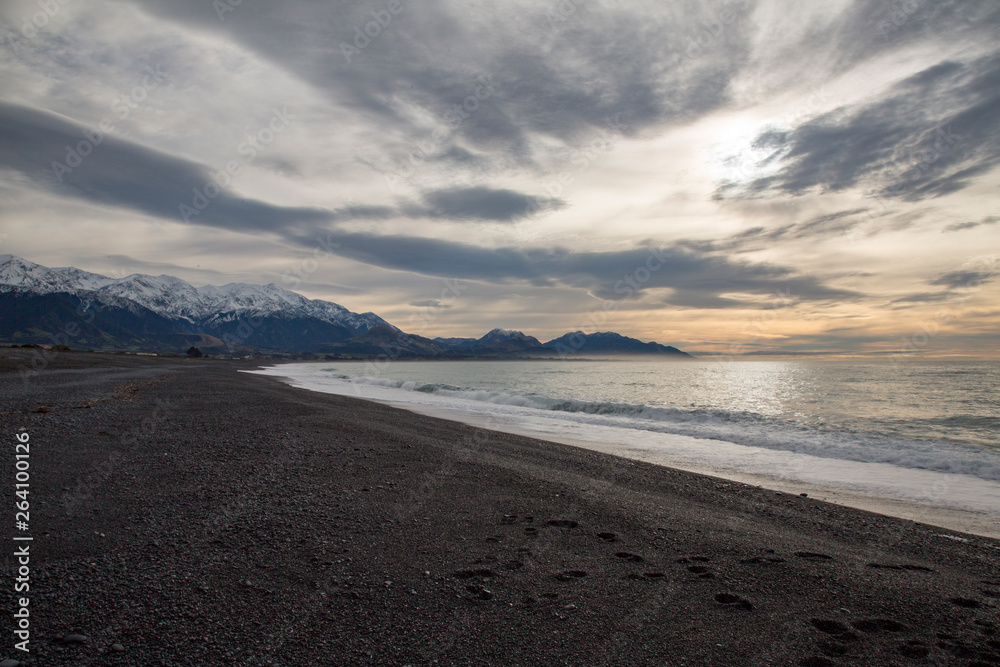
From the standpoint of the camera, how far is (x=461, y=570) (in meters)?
5.16

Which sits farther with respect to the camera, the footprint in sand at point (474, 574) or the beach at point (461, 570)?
the footprint in sand at point (474, 574)

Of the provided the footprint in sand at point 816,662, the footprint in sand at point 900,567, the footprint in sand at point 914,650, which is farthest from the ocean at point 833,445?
the footprint in sand at point 816,662

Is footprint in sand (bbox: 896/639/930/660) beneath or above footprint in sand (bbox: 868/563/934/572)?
above

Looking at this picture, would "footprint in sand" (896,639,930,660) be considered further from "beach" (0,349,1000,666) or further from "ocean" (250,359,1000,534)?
"ocean" (250,359,1000,534)

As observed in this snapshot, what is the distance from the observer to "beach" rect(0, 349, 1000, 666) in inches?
150

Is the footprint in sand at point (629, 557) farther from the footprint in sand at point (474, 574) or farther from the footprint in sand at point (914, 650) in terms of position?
the footprint in sand at point (914, 650)

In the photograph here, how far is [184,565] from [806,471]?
46.3 feet

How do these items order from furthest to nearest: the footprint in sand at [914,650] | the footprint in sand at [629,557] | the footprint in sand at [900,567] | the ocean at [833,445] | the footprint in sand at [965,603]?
the ocean at [833,445]
the footprint in sand at [900,567]
the footprint in sand at [629,557]
the footprint in sand at [965,603]
the footprint in sand at [914,650]

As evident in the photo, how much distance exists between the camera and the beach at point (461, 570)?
3.80 metres

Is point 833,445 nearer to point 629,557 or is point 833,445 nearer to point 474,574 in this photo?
point 629,557

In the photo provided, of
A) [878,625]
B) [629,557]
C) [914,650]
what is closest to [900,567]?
[878,625]

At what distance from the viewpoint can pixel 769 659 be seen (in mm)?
3762

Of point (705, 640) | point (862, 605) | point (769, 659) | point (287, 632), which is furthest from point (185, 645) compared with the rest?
point (862, 605)

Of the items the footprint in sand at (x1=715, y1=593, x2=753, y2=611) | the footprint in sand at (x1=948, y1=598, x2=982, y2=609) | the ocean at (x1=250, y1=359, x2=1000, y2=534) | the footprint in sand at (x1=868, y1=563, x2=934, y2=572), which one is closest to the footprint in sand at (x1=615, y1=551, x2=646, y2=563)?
the footprint in sand at (x1=715, y1=593, x2=753, y2=611)
